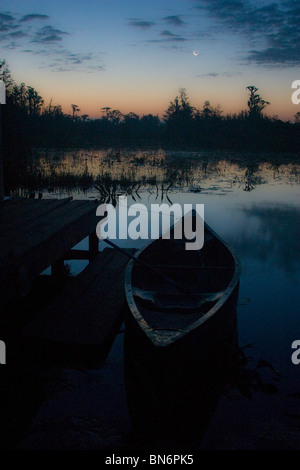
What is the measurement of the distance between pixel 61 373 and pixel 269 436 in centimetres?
196

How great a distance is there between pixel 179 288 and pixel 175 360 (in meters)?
1.89

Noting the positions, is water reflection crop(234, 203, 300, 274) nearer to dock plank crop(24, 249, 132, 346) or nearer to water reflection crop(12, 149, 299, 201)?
water reflection crop(12, 149, 299, 201)

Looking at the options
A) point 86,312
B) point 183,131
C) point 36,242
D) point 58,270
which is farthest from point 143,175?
point 183,131

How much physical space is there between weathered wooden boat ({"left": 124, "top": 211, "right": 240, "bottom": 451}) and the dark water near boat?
20 cm

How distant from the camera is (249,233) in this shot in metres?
10.2

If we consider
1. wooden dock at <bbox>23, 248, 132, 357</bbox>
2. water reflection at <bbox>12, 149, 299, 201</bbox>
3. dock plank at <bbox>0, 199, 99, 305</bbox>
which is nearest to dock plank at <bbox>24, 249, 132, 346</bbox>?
wooden dock at <bbox>23, 248, 132, 357</bbox>

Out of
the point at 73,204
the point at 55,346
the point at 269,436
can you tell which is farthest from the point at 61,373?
the point at 73,204

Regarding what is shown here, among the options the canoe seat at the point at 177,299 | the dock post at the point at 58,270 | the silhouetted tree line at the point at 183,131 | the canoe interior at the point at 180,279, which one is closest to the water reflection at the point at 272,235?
the canoe interior at the point at 180,279

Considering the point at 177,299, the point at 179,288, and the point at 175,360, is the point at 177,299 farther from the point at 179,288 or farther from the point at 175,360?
the point at 175,360

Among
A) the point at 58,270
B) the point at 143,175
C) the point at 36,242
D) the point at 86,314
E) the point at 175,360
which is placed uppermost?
the point at 143,175

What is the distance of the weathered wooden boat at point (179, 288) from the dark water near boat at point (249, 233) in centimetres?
64

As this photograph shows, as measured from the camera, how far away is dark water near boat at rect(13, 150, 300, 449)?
3.51 metres

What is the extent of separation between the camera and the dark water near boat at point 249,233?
11.5 feet

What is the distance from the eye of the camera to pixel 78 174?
15500mm
